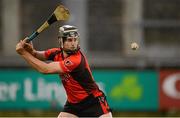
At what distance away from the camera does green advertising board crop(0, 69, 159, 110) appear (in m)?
15.0

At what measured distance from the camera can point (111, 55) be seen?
54.6 ft

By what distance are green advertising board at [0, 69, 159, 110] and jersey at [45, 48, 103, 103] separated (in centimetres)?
566

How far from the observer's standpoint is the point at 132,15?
55.6 ft

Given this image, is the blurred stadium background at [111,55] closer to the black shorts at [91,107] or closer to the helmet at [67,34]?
the black shorts at [91,107]

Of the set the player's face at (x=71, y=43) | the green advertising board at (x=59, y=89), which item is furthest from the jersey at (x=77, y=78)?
the green advertising board at (x=59, y=89)

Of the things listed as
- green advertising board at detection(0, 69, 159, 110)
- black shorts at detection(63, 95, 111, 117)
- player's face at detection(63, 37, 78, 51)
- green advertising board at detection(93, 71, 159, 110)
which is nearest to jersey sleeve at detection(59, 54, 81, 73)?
player's face at detection(63, 37, 78, 51)

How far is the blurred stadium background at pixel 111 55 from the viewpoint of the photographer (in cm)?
1504

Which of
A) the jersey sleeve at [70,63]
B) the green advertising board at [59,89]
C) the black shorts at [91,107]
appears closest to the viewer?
the jersey sleeve at [70,63]

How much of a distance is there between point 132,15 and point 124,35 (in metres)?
0.53

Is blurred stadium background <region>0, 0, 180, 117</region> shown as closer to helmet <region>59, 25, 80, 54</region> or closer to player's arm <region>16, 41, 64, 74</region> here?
helmet <region>59, 25, 80, 54</region>

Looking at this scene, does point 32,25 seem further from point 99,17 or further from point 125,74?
point 125,74

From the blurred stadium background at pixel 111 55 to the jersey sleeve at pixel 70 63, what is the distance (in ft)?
19.2

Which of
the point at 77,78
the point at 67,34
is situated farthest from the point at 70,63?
the point at 67,34

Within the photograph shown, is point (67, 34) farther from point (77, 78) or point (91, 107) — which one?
point (91, 107)
